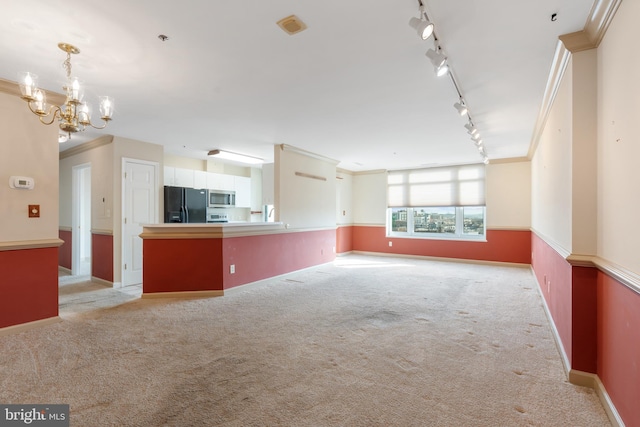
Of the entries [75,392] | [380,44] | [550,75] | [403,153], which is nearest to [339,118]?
[380,44]

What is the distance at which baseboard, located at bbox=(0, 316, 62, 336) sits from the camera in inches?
123

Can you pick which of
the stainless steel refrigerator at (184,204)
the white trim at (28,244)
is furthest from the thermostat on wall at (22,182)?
the stainless steel refrigerator at (184,204)

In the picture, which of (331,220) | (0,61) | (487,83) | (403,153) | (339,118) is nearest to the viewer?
(0,61)

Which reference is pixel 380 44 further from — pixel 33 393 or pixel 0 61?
pixel 33 393

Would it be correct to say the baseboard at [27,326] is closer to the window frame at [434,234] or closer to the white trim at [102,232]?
the white trim at [102,232]

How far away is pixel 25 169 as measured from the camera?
3.29 meters

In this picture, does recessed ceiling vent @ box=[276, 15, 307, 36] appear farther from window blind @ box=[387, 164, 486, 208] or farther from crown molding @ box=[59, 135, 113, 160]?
window blind @ box=[387, 164, 486, 208]

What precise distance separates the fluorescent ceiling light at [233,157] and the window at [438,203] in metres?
4.04

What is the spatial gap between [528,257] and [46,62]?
8.78m

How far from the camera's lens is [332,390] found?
213cm

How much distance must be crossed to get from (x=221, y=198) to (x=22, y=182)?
4081mm

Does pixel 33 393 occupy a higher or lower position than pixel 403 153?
lower

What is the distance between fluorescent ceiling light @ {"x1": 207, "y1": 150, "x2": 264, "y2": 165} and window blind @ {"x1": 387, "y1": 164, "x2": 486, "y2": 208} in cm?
402

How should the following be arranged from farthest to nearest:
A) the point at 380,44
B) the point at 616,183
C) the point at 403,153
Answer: the point at 403,153 → the point at 380,44 → the point at 616,183
